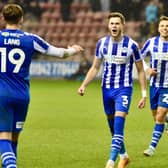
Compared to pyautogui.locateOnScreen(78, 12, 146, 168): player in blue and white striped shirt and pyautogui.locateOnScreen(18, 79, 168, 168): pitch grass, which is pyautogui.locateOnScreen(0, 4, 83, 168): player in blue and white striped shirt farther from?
pyautogui.locateOnScreen(18, 79, 168, 168): pitch grass

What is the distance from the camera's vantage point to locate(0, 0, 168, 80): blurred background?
29.3m

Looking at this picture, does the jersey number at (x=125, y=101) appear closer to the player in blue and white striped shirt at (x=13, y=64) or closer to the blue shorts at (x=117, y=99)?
the blue shorts at (x=117, y=99)

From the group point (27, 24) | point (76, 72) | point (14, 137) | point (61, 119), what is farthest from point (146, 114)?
point (27, 24)

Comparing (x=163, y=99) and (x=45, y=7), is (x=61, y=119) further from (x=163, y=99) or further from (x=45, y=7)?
(x=45, y=7)

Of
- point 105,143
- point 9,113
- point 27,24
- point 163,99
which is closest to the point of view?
point 9,113

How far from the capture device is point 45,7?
33844mm

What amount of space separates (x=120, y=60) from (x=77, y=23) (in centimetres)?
2252

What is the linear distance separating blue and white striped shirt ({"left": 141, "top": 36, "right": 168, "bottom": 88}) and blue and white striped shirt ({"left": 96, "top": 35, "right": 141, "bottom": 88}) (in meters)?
1.53

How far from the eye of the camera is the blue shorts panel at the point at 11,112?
26.9 ft

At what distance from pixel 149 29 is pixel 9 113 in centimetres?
2184

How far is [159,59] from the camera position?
11711 mm

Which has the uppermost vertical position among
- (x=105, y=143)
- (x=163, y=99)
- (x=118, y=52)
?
(x=118, y=52)

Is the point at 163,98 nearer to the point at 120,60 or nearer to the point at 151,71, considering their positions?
the point at 151,71

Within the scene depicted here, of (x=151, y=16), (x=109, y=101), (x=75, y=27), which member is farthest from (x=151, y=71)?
(x=75, y=27)
